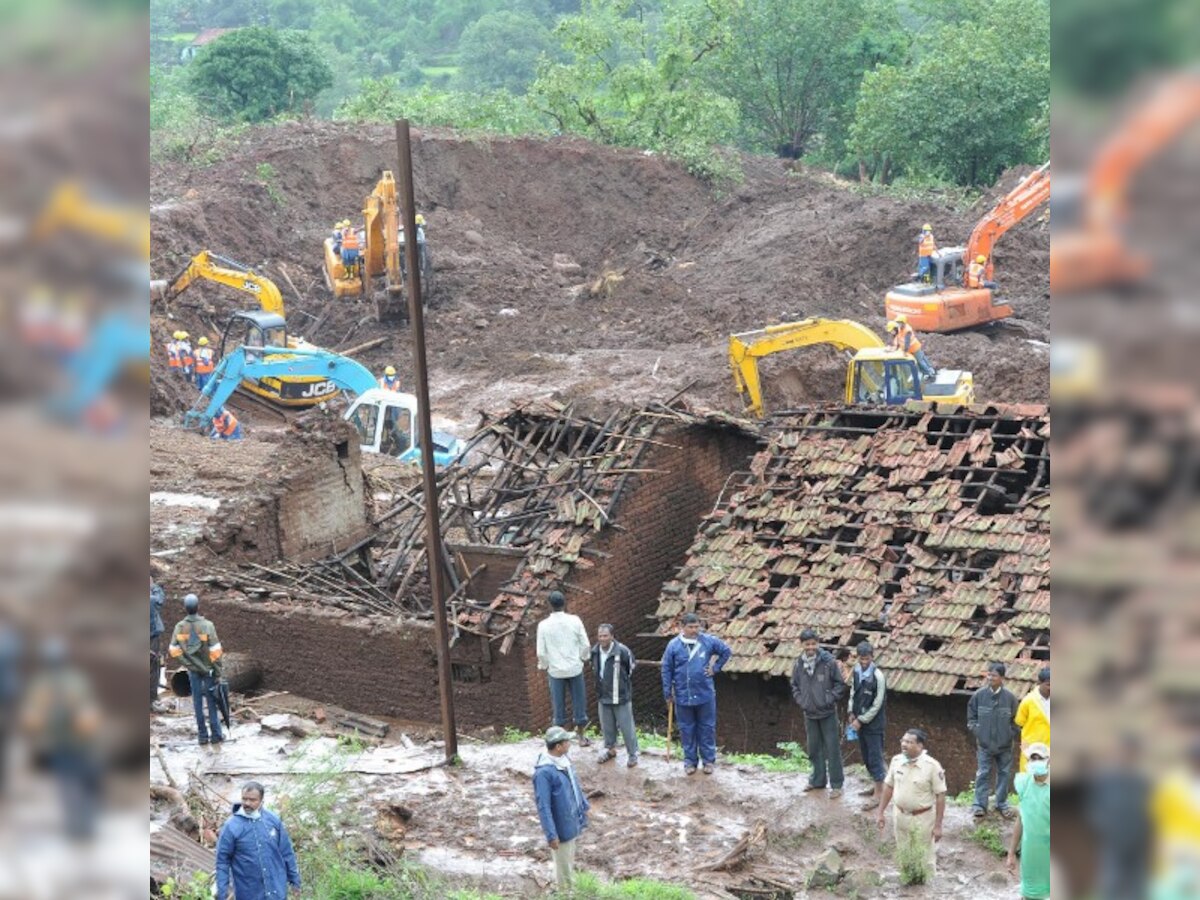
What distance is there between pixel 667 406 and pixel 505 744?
220 inches

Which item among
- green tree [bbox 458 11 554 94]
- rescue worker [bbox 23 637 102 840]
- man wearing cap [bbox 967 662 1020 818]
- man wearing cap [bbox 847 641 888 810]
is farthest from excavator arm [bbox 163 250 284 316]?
green tree [bbox 458 11 554 94]

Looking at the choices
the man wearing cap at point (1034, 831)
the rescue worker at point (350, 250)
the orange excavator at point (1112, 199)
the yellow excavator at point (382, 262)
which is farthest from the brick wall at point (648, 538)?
the rescue worker at point (350, 250)

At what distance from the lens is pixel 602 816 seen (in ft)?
41.9

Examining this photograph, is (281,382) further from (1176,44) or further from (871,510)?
(1176,44)

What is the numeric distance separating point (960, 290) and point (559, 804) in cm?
→ 2758

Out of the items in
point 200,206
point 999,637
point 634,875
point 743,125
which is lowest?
point 634,875

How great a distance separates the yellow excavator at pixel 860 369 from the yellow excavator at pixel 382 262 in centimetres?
1226

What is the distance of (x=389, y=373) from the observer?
1228 inches

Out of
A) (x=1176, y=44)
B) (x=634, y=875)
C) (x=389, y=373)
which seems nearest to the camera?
(x=1176, y=44)

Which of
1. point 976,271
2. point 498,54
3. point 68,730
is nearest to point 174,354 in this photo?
point 976,271

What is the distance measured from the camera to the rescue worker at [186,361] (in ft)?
115

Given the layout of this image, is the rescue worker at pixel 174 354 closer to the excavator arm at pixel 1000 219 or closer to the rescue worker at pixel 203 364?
the rescue worker at pixel 203 364

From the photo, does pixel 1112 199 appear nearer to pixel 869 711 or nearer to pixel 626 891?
pixel 626 891

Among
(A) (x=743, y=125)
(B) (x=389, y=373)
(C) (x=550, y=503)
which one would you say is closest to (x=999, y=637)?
(C) (x=550, y=503)
